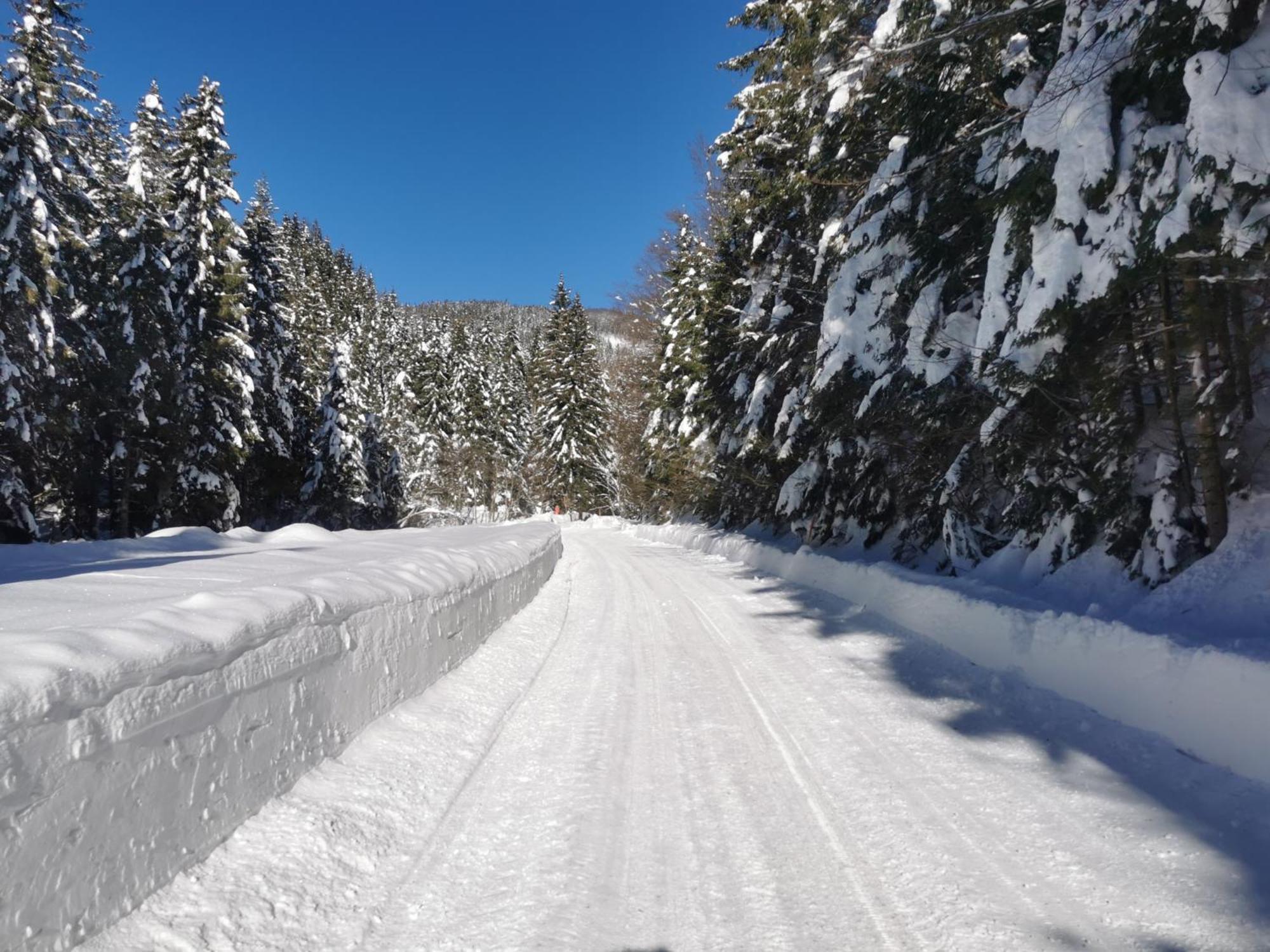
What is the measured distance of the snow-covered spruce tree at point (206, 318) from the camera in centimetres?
1922

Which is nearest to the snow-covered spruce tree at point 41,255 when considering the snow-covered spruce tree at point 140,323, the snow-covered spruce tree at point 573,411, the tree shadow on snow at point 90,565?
the snow-covered spruce tree at point 140,323

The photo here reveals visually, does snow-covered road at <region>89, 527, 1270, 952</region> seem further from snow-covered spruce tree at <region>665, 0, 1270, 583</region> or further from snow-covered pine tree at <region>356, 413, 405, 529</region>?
snow-covered pine tree at <region>356, 413, 405, 529</region>

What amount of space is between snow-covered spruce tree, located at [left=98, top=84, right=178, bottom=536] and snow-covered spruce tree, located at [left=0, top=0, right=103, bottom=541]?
0.73 meters

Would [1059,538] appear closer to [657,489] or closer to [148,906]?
[148,906]

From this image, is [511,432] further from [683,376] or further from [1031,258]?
[1031,258]

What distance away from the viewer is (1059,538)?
22.9 ft

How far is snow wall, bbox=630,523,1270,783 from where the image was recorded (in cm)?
380

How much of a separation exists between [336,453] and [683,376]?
16061mm

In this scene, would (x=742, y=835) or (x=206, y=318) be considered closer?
(x=742, y=835)

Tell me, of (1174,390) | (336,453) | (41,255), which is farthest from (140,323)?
(1174,390)

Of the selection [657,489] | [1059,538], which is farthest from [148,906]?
[657,489]

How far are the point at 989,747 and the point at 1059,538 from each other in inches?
136

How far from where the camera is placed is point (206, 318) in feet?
64.4

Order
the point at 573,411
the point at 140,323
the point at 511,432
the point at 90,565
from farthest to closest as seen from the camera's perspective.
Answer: the point at 511,432 → the point at 573,411 → the point at 140,323 → the point at 90,565
